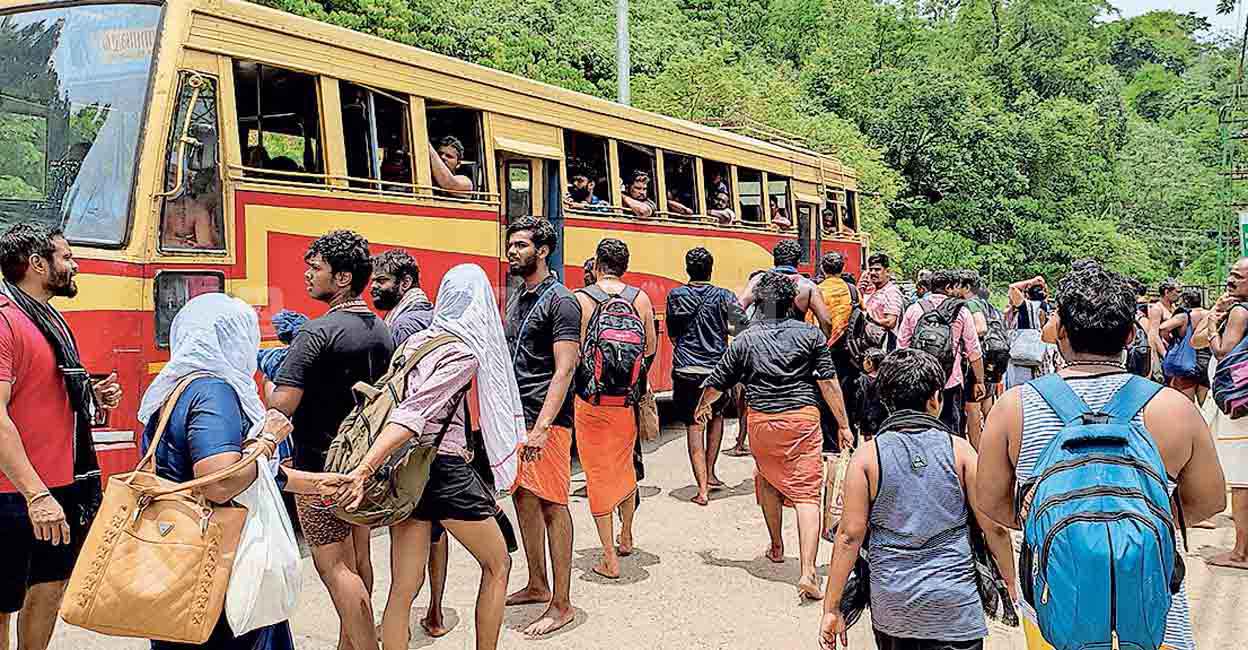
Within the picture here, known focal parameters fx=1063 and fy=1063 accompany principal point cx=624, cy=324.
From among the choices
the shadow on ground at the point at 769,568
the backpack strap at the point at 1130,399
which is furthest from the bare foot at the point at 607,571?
the backpack strap at the point at 1130,399

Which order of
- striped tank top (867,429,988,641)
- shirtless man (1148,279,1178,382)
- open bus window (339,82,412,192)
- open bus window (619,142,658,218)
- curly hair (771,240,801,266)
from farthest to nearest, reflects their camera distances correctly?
shirtless man (1148,279,1178,382)
open bus window (619,142,658,218)
curly hair (771,240,801,266)
open bus window (339,82,412,192)
striped tank top (867,429,988,641)

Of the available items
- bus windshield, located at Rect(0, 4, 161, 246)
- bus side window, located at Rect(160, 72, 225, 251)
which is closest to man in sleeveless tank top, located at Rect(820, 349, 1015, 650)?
bus side window, located at Rect(160, 72, 225, 251)

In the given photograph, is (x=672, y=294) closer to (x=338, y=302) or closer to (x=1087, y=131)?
(x=338, y=302)

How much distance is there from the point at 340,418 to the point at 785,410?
108 inches

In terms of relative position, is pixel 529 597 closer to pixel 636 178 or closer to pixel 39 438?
pixel 39 438

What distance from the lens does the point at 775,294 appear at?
635 cm

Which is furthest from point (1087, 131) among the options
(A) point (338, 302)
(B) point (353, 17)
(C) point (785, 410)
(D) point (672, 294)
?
(A) point (338, 302)

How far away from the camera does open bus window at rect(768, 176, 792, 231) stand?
14.2 m

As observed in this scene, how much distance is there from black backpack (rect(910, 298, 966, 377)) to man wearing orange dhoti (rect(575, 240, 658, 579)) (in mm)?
2431

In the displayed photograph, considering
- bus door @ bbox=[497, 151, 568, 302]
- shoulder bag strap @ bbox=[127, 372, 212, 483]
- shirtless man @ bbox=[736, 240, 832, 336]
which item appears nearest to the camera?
shoulder bag strap @ bbox=[127, 372, 212, 483]

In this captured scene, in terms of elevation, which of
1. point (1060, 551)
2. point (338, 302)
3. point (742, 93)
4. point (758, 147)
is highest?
point (742, 93)

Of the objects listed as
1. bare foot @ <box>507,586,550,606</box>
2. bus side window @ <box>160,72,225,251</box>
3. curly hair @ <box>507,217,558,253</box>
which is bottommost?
bare foot @ <box>507,586,550,606</box>

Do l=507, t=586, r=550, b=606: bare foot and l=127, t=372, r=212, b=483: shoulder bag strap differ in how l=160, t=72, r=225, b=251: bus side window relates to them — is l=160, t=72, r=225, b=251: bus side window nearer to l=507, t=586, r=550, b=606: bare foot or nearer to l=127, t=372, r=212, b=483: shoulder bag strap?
l=507, t=586, r=550, b=606: bare foot

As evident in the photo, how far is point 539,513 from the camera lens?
5.78 meters
